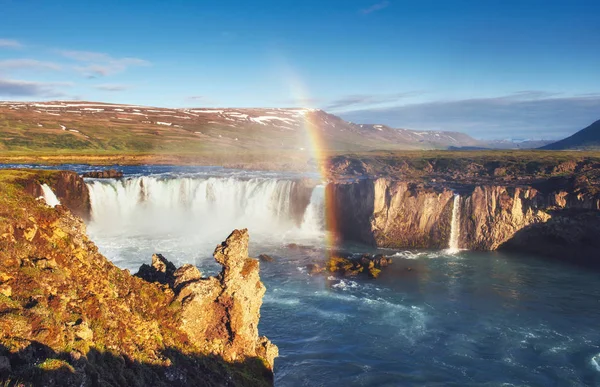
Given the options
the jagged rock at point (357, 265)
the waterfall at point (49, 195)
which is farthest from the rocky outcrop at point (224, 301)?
the waterfall at point (49, 195)

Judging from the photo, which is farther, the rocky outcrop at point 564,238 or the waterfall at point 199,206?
the waterfall at point 199,206

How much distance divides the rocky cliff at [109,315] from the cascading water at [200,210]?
3939cm

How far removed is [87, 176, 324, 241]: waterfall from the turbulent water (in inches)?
10.3

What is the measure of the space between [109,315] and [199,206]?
5598 cm

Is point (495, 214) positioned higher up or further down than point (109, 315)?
further down

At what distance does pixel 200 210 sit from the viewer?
219 feet

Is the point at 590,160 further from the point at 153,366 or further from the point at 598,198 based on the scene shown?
the point at 153,366

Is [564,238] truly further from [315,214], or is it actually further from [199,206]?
[199,206]

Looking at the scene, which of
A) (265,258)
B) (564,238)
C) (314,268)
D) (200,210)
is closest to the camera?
(314,268)

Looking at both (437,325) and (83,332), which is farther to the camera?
(437,325)

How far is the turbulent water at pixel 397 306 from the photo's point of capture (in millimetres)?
26078

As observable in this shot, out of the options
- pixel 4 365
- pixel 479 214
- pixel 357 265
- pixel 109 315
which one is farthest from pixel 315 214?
pixel 4 365

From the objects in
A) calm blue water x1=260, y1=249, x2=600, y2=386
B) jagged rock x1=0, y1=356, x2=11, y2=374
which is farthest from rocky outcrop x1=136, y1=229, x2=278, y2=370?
calm blue water x1=260, y1=249, x2=600, y2=386

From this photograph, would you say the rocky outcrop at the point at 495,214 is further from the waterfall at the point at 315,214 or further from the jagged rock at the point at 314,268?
the jagged rock at the point at 314,268
